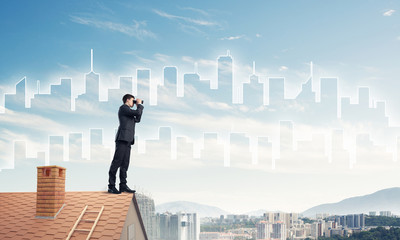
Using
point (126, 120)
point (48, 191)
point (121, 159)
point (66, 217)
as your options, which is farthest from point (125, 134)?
point (66, 217)

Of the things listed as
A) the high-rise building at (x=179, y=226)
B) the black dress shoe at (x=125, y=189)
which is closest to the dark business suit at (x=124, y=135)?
the black dress shoe at (x=125, y=189)

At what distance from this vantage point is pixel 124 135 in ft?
37.3

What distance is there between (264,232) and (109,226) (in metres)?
89.0

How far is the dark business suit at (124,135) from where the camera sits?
37.3 feet

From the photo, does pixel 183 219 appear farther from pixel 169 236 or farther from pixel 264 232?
pixel 264 232

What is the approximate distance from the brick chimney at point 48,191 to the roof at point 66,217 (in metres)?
0.21

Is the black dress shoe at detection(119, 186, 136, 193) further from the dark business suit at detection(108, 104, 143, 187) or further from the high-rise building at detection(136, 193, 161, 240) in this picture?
the high-rise building at detection(136, 193, 161, 240)

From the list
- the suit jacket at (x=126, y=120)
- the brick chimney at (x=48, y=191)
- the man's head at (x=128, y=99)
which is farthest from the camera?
the man's head at (x=128, y=99)

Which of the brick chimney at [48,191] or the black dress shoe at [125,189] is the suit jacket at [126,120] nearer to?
the black dress shoe at [125,189]

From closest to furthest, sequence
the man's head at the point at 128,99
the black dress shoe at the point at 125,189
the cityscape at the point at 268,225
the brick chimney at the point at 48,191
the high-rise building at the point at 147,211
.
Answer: the brick chimney at the point at 48,191 < the man's head at the point at 128,99 < the black dress shoe at the point at 125,189 < the high-rise building at the point at 147,211 < the cityscape at the point at 268,225

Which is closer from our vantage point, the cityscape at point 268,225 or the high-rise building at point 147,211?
the high-rise building at point 147,211

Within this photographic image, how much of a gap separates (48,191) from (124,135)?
2626 millimetres

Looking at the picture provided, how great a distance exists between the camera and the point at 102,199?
460 inches

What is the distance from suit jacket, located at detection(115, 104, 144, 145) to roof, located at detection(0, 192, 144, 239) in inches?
70.4
